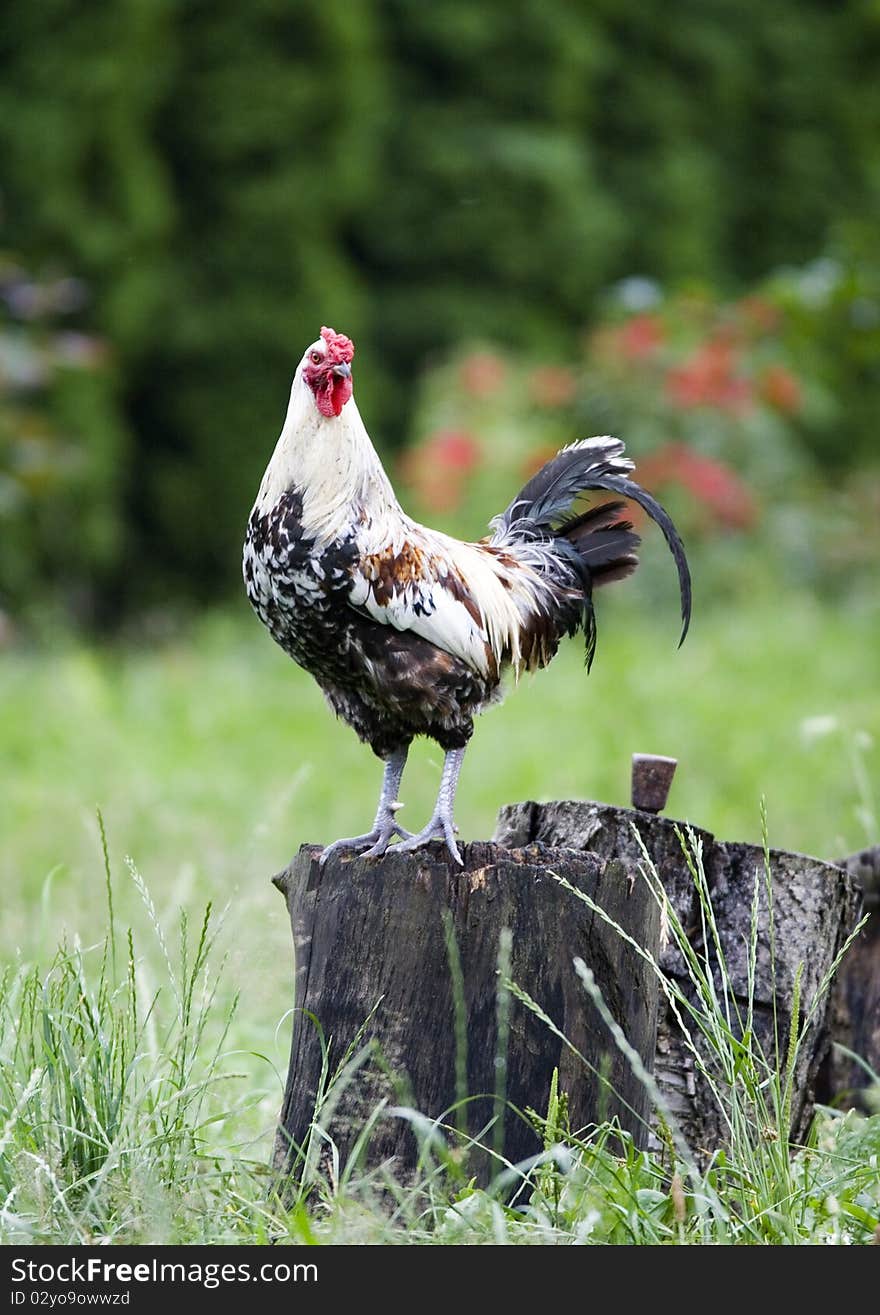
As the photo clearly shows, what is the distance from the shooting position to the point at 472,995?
2535mm

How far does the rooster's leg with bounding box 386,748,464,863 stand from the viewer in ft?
8.83

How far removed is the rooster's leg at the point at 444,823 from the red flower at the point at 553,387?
6.63 m

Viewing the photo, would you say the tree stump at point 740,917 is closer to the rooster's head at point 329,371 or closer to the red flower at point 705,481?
the rooster's head at point 329,371

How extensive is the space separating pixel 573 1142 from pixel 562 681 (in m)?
5.41

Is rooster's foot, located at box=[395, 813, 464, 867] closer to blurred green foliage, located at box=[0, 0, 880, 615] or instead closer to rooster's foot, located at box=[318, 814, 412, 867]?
rooster's foot, located at box=[318, 814, 412, 867]

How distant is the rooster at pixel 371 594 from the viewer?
8.82 feet

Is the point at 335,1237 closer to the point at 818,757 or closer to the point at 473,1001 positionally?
the point at 473,1001

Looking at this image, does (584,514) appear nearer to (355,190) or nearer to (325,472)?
(325,472)

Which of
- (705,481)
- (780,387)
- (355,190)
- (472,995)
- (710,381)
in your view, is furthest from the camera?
(355,190)

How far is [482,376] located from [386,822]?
6.99 meters

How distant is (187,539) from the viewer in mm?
11531

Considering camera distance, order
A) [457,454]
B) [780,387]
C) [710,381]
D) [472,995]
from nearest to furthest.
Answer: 1. [472,995]
2. [710,381]
3. [780,387]
4. [457,454]

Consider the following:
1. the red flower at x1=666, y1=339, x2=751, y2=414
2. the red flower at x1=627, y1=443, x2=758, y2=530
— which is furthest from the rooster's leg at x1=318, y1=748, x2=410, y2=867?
the red flower at x1=666, y1=339, x2=751, y2=414

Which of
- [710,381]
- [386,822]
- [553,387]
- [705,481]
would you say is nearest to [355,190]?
[553,387]
